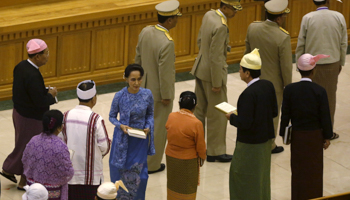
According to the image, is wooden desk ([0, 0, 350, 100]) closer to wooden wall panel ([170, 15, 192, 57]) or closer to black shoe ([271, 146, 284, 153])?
wooden wall panel ([170, 15, 192, 57])

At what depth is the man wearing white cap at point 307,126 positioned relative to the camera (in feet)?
21.6

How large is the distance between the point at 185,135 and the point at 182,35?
4.78 m

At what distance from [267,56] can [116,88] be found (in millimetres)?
2986

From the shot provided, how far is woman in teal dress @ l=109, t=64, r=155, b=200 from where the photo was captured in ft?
21.1

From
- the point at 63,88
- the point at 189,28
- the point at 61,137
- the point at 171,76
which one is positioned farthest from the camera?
the point at 189,28

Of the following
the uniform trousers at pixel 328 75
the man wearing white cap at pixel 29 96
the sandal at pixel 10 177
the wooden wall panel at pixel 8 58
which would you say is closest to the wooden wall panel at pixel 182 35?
the wooden wall panel at pixel 8 58

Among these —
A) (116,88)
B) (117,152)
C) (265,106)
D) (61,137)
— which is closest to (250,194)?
(265,106)

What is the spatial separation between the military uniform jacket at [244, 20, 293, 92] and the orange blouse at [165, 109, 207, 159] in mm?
2026

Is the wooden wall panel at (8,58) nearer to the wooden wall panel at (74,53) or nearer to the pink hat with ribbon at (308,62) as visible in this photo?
the wooden wall panel at (74,53)

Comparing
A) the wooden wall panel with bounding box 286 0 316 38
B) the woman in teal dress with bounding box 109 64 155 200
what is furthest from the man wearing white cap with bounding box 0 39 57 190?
the wooden wall panel with bounding box 286 0 316 38

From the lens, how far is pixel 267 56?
8.04 metres

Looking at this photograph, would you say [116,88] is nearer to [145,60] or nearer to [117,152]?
[145,60]

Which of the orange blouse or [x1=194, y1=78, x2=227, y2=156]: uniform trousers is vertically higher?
the orange blouse

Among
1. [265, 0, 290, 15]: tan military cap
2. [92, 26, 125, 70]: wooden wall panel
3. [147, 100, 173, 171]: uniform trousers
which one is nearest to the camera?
[147, 100, 173, 171]: uniform trousers
